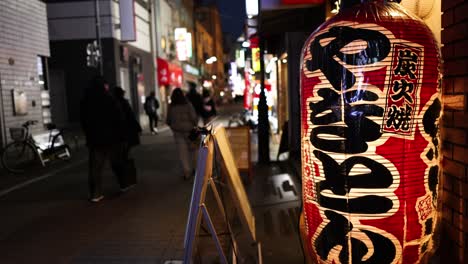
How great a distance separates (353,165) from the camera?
2785 mm

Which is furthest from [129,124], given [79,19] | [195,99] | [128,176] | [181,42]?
[181,42]

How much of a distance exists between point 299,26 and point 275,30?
2.16 ft

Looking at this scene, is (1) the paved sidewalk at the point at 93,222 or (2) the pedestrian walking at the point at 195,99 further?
(2) the pedestrian walking at the point at 195,99

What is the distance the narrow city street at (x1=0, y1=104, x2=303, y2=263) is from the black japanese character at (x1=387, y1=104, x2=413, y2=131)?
2575mm

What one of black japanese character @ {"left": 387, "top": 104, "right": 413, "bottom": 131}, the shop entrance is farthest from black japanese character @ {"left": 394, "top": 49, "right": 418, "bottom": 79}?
the shop entrance

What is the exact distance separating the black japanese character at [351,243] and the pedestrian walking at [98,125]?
5562 millimetres

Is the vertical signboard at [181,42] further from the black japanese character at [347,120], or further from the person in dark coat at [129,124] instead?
the black japanese character at [347,120]

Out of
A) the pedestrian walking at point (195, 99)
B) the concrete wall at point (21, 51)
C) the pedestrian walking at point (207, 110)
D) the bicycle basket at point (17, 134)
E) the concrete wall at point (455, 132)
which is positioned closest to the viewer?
Result: the concrete wall at point (455, 132)

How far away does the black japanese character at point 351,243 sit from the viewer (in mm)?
2824

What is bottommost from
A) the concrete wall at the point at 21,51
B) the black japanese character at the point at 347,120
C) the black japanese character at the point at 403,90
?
the black japanese character at the point at 347,120

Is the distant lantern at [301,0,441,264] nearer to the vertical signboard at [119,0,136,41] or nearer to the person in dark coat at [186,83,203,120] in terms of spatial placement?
the person in dark coat at [186,83,203,120]

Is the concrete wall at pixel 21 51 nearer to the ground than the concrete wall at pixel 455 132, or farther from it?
farther from it

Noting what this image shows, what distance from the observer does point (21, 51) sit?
46.1ft

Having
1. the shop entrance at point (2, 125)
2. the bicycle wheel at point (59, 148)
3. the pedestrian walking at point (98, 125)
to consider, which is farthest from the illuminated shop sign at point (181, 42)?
the pedestrian walking at point (98, 125)
